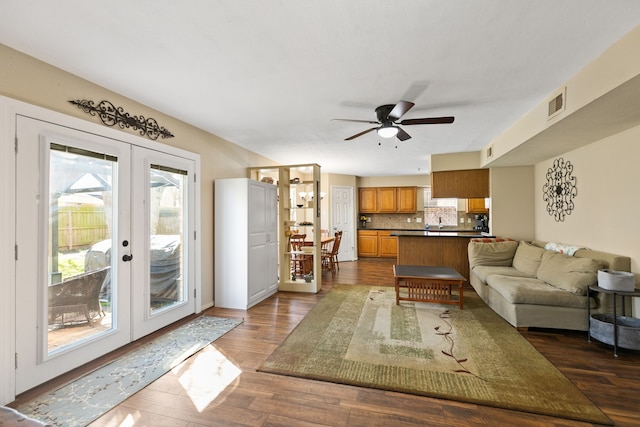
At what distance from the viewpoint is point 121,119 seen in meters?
2.84

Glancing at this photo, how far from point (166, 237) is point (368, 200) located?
20.8 feet

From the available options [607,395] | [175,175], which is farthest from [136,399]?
[607,395]

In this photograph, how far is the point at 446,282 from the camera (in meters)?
3.81

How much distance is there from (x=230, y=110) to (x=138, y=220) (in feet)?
5.28

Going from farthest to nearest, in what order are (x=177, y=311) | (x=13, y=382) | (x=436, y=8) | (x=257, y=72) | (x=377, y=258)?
(x=377, y=258) < (x=177, y=311) < (x=257, y=72) < (x=13, y=382) < (x=436, y=8)

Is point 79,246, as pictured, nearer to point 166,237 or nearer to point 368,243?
point 166,237

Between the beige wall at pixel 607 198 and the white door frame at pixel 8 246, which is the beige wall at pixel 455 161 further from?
the white door frame at pixel 8 246

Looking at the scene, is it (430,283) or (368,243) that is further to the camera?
(368,243)

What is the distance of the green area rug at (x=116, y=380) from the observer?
6.12ft

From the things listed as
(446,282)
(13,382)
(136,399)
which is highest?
(446,282)

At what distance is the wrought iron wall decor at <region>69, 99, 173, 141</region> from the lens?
257 cm

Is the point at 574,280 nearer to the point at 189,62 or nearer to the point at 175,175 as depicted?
the point at 189,62

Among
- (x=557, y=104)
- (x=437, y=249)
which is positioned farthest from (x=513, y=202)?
(x=557, y=104)

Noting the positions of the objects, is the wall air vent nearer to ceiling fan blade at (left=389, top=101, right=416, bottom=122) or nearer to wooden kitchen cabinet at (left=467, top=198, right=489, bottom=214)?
ceiling fan blade at (left=389, top=101, right=416, bottom=122)
